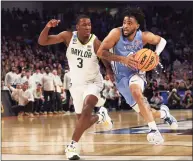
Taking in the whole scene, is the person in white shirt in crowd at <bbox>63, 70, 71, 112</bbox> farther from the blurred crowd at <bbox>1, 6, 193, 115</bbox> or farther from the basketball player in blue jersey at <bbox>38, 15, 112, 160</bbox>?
the basketball player in blue jersey at <bbox>38, 15, 112, 160</bbox>

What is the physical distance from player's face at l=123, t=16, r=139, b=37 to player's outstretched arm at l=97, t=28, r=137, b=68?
22cm

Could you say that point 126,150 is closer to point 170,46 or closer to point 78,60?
point 78,60

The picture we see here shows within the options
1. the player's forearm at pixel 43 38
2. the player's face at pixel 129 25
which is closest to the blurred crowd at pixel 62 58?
the player's forearm at pixel 43 38

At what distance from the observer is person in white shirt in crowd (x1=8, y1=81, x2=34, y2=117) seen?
15.9 meters

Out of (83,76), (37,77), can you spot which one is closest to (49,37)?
(83,76)

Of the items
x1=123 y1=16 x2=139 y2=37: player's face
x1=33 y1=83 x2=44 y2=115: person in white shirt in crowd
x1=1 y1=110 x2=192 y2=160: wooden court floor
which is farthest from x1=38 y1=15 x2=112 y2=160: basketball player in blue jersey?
x1=33 y1=83 x2=44 y2=115: person in white shirt in crowd

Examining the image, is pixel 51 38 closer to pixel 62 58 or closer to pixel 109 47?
pixel 109 47

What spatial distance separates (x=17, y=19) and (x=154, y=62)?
14307 mm

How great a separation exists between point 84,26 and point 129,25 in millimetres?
968

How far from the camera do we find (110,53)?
18.5 feet

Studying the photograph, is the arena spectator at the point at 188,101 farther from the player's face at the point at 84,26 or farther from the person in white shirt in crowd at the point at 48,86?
the player's face at the point at 84,26

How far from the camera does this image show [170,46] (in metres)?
19.3

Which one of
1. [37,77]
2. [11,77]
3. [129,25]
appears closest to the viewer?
[129,25]

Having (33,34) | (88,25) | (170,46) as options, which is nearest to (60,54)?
(33,34)
